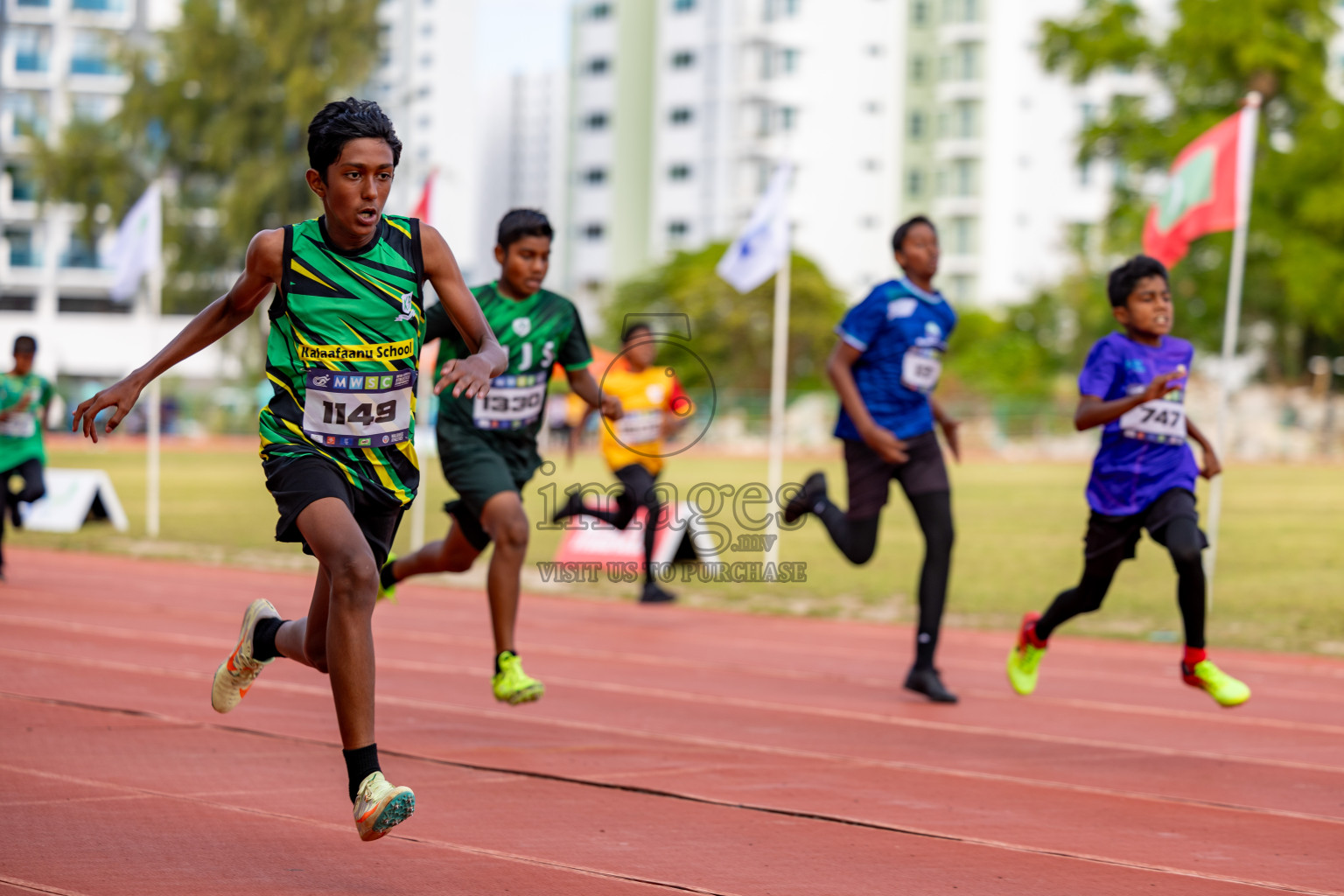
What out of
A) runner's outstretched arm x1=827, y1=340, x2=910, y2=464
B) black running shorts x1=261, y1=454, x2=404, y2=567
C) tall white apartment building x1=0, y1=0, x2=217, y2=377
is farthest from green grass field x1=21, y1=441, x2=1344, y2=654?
tall white apartment building x1=0, y1=0, x2=217, y2=377

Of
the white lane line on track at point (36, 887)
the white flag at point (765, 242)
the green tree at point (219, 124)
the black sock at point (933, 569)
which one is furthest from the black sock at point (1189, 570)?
the green tree at point (219, 124)

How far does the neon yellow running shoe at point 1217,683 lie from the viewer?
6152mm

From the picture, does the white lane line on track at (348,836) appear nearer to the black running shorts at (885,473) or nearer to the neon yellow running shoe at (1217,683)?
the neon yellow running shoe at (1217,683)

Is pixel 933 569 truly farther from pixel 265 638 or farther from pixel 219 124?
pixel 219 124

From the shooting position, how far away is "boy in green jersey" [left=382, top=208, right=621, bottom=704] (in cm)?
672

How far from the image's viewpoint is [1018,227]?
77062 mm

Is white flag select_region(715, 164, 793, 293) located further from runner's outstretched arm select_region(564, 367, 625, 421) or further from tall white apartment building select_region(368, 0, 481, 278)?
tall white apartment building select_region(368, 0, 481, 278)

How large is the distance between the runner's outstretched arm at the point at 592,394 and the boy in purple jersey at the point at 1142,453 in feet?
6.78

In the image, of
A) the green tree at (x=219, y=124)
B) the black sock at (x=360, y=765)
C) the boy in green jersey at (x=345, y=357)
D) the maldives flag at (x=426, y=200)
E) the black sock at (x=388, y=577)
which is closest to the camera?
the black sock at (x=360, y=765)

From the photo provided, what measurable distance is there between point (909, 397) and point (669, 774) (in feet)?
8.98

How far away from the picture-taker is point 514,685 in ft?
19.8

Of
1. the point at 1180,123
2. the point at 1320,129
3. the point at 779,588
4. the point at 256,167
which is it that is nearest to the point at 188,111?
the point at 256,167

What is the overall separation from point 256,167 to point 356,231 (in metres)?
42.8

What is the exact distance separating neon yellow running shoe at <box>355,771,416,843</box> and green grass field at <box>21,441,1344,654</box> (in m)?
7.50
